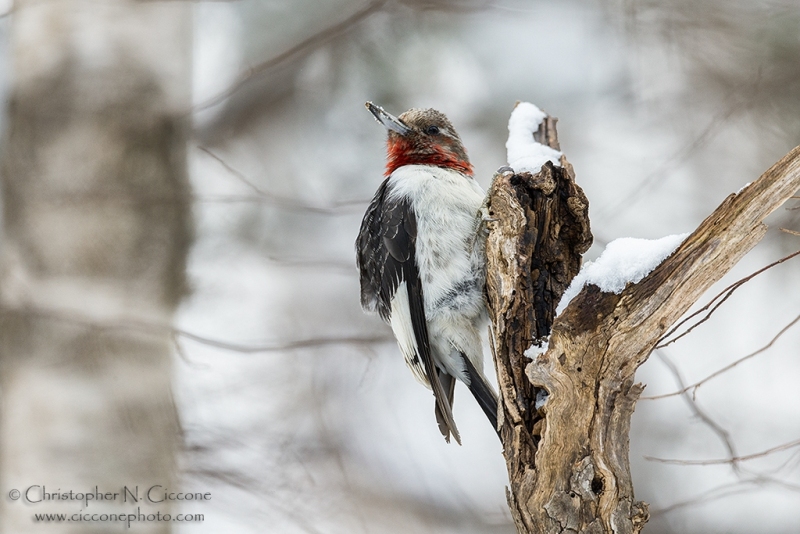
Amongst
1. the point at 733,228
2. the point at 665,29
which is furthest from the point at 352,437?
the point at 665,29

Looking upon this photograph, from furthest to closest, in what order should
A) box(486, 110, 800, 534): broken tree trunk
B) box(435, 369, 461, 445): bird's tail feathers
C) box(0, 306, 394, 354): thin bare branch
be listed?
box(0, 306, 394, 354): thin bare branch
box(435, 369, 461, 445): bird's tail feathers
box(486, 110, 800, 534): broken tree trunk

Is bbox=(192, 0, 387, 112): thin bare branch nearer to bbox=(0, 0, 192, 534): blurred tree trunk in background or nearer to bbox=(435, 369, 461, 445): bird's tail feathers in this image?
bbox=(0, 0, 192, 534): blurred tree trunk in background

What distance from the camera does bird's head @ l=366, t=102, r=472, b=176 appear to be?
3393 millimetres

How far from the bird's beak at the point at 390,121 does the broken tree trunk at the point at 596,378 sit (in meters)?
1.56

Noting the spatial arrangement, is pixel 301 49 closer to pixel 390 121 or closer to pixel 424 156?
pixel 390 121

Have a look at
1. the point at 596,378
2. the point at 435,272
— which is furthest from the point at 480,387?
the point at 596,378

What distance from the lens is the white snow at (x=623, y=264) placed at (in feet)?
6.51

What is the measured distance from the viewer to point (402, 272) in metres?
3.08

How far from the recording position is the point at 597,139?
5.13 meters

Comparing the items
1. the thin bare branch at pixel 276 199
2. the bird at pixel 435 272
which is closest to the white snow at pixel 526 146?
the bird at pixel 435 272

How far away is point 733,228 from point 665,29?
155 inches

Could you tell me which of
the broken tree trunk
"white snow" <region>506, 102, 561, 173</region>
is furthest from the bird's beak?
the broken tree trunk

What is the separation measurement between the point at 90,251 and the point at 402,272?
7.86 feet

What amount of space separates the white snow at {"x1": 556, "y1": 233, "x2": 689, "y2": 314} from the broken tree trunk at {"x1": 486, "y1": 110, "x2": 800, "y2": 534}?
0.08 ft
